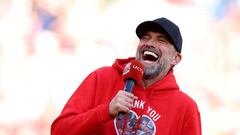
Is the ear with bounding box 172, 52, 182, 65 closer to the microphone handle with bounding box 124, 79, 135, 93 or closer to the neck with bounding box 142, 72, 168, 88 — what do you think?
the neck with bounding box 142, 72, 168, 88

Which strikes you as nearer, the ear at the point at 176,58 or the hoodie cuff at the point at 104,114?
the hoodie cuff at the point at 104,114

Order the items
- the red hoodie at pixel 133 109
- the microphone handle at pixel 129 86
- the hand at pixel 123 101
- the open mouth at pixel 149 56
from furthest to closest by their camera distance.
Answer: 1. the open mouth at pixel 149 56
2. the red hoodie at pixel 133 109
3. the microphone handle at pixel 129 86
4. the hand at pixel 123 101

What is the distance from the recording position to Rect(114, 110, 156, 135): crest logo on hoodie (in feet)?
7.09

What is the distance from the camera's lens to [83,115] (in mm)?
2061

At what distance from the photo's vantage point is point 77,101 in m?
2.16

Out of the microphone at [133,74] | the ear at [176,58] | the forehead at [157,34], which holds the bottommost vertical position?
the microphone at [133,74]

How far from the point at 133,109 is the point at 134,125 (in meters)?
0.07

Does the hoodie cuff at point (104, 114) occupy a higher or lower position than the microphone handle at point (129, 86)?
lower

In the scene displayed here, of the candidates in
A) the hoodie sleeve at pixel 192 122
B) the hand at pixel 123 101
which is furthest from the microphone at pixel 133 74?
the hoodie sleeve at pixel 192 122

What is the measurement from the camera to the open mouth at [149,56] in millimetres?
2213

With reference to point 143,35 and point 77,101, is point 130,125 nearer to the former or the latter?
point 77,101

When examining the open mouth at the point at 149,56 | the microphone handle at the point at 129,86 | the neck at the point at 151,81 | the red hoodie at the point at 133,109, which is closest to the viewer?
the microphone handle at the point at 129,86

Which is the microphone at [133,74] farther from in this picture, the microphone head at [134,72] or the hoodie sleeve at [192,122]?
the hoodie sleeve at [192,122]

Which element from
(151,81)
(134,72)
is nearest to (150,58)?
(151,81)
